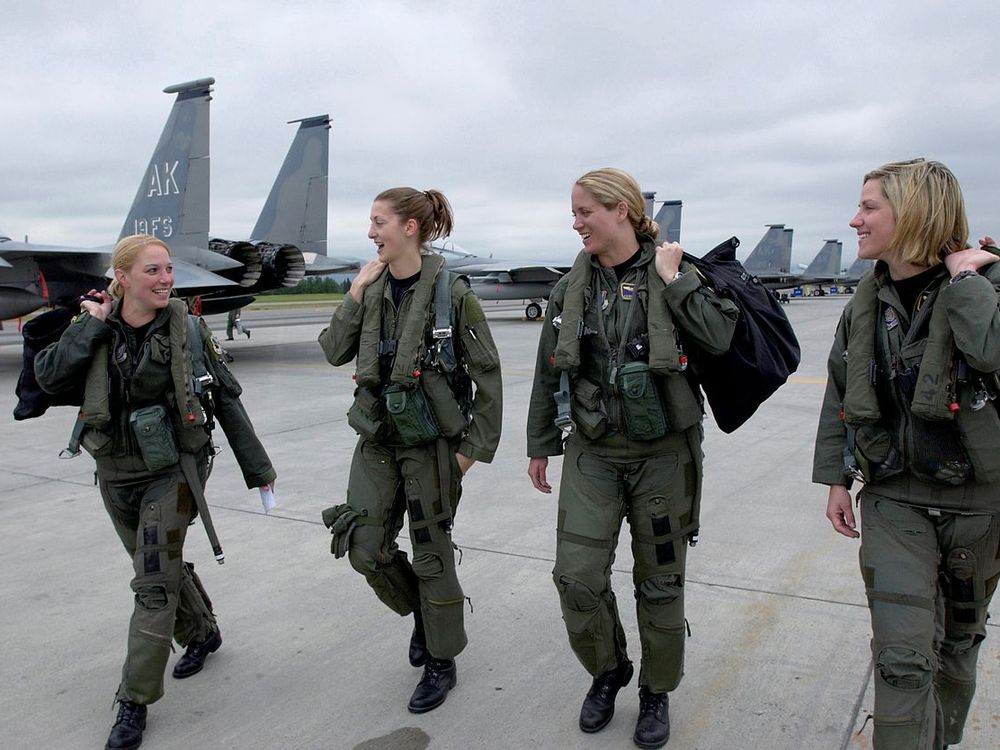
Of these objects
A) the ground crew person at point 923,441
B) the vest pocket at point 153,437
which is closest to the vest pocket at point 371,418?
the vest pocket at point 153,437

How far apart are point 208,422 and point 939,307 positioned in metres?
2.58

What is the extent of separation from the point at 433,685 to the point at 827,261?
74.9 metres

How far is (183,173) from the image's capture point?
587 inches

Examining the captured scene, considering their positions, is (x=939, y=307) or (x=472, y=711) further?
(x=472, y=711)

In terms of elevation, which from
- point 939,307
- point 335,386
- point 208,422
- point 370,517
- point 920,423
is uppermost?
point 939,307

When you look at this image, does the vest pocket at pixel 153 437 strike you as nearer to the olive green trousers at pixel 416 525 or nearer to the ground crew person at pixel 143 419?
the ground crew person at pixel 143 419

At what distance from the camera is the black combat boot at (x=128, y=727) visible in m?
2.84

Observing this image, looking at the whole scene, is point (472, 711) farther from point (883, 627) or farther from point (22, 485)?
point (22, 485)

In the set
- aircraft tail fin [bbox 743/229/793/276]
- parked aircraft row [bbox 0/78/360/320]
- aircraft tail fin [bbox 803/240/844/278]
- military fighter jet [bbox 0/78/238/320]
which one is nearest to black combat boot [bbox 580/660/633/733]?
parked aircraft row [bbox 0/78/360/320]

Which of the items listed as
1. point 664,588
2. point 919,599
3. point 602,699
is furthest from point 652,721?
point 919,599

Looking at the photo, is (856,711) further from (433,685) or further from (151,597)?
(151,597)

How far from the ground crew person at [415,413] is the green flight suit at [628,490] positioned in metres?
0.44

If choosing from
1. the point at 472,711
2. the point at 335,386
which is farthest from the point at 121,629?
the point at 335,386

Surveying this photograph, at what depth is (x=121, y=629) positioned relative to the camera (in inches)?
148
